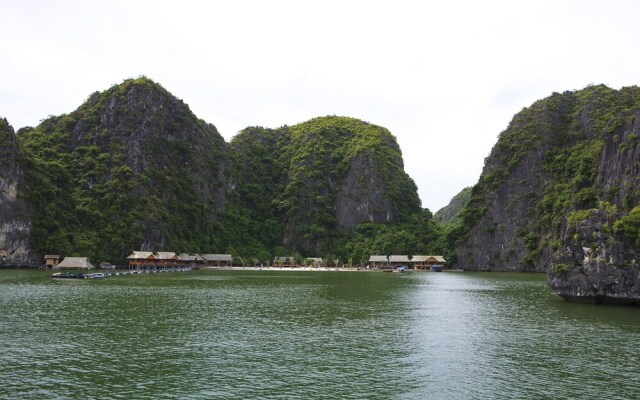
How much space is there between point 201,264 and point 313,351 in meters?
147

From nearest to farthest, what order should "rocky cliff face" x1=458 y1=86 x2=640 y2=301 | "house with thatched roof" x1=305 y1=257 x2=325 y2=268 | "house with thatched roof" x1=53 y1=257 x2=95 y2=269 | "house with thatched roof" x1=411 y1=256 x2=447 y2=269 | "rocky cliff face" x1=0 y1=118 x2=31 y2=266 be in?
"house with thatched roof" x1=53 y1=257 x2=95 y2=269, "rocky cliff face" x1=0 y1=118 x2=31 y2=266, "rocky cliff face" x1=458 y1=86 x2=640 y2=301, "house with thatched roof" x1=411 y1=256 x2=447 y2=269, "house with thatched roof" x1=305 y1=257 x2=325 y2=268

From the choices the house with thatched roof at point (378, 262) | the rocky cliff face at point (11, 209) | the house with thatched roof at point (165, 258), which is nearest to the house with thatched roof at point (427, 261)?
the house with thatched roof at point (378, 262)

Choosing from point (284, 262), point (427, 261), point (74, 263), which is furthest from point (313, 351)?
point (284, 262)

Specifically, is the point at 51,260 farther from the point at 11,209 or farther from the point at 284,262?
the point at 284,262

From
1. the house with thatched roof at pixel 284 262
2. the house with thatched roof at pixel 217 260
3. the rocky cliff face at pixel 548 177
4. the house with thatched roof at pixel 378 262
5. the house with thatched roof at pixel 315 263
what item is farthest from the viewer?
the house with thatched roof at pixel 315 263

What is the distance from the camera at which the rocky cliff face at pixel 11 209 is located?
130000 millimetres

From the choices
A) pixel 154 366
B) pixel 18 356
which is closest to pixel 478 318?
pixel 154 366

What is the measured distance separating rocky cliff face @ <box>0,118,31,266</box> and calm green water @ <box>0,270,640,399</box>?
87.7 m

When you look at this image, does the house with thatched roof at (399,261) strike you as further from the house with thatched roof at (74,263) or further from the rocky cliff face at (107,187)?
the house with thatched roof at (74,263)

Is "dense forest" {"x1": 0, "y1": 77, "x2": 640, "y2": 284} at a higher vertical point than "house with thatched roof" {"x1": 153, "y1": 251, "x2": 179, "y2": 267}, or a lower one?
higher

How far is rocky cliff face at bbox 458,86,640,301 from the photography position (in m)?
137

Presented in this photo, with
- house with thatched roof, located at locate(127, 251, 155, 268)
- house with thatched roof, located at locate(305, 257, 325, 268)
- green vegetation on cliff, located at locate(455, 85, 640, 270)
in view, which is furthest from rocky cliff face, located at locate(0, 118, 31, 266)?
green vegetation on cliff, located at locate(455, 85, 640, 270)

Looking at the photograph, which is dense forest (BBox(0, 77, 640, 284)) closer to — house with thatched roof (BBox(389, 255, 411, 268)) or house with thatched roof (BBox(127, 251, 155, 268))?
house with thatched roof (BBox(127, 251, 155, 268))

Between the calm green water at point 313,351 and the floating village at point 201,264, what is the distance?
69.5m
